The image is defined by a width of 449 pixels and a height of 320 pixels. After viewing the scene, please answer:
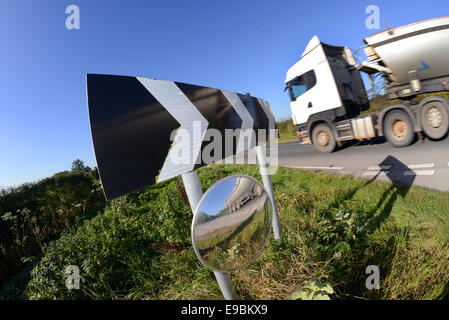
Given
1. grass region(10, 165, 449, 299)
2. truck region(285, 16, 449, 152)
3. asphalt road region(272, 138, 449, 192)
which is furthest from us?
truck region(285, 16, 449, 152)

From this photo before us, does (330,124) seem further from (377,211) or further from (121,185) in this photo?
(121,185)

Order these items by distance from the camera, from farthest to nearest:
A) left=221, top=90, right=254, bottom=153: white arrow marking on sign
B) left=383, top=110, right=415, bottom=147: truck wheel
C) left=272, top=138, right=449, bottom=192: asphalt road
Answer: left=383, top=110, right=415, bottom=147: truck wheel, left=272, top=138, right=449, bottom=192: asphalt road, left=221, top=90, right=254, bottom=153: white arrow marking on sign

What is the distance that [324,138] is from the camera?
7730mm

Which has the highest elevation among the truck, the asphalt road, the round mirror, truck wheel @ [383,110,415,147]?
the truck

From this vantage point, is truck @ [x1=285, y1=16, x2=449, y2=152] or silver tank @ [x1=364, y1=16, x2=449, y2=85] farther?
truck @ [x1=285, y1=16, x2=449, y2=152]

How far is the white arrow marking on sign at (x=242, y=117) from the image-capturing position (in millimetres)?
1429

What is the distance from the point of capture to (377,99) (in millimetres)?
7109

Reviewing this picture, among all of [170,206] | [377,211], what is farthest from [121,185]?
[377,211]

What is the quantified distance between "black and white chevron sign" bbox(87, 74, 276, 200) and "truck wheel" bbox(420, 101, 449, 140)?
6.86 meters

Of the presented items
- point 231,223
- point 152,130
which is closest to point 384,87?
point 231,223

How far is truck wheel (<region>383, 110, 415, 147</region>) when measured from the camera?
227 inches

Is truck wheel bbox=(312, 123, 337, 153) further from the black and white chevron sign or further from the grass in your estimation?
the black and white chevron sign

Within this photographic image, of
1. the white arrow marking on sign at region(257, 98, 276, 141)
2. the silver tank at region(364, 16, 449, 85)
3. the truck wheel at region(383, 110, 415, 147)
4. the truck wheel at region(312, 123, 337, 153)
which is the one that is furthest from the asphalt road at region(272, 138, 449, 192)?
the white arrow marking on sign at region(257, 98, 276, 141)

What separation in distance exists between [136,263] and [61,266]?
914 mm
